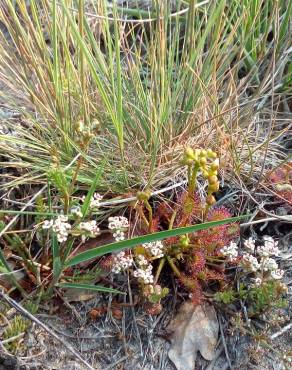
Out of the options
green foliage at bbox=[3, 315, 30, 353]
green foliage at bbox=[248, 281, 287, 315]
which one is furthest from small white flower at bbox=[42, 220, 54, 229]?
green foliage at bbox=[248, 281, 287, 315]

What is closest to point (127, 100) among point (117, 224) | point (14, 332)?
point (117, 224)

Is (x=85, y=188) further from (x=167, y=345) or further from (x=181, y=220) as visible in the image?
(x=167, y=345)

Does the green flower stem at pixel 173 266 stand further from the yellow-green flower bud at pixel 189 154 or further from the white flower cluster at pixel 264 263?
the yellow-green flower bud at pixel 189 154

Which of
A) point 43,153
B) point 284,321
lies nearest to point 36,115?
point 43,153

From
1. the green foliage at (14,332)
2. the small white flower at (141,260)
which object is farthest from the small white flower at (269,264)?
the green foliage at (14,332)

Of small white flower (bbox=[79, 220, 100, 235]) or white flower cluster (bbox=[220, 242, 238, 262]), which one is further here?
white flower cluster (bbox=[220, 242, 238, 262])

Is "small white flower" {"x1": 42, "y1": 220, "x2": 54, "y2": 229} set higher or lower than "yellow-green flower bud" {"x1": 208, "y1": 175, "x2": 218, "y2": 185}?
lower

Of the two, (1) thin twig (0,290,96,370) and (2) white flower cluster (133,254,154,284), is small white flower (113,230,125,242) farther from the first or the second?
(1) thin twig (0,290,96,370)
